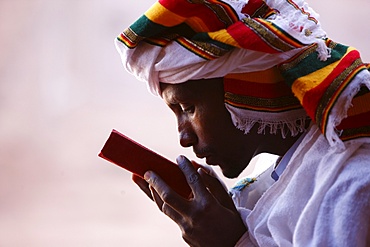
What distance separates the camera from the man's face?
2.93 ft

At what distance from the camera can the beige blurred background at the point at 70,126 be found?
1471mm

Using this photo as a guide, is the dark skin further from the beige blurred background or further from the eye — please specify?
the beige blurred background

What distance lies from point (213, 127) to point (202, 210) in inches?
4.9

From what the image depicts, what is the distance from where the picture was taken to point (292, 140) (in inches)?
35.9

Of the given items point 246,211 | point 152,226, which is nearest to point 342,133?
point 246,211

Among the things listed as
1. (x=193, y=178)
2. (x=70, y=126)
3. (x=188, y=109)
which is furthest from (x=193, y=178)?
(x=70, y=126)

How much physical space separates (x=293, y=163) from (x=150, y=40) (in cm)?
28

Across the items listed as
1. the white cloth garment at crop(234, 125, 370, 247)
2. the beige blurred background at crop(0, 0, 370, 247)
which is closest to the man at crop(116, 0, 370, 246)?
the white cloth garment at crop(234, 125, 370, 247)

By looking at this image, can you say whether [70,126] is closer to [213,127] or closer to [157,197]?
[157,197]

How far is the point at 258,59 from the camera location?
829 millimetres

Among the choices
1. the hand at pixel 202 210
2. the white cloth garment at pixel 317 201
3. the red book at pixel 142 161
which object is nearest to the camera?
the white cloth garment at pixel 317 201

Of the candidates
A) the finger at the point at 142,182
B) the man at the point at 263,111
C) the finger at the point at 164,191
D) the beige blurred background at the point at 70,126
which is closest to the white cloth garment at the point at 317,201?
the man at the point at 263,111

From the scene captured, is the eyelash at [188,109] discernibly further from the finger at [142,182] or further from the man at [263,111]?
the finger at [142,182]

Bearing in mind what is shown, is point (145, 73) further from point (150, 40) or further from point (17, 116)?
point (17, 116)
